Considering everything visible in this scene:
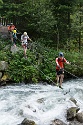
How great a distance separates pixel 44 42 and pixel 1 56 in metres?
4.66

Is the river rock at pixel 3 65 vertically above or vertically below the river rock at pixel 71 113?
above

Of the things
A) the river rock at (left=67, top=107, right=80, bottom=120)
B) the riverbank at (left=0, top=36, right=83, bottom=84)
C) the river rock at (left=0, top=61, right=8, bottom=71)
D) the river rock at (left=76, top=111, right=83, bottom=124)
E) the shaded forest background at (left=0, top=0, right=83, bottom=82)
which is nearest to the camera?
the river rock at (left=76, top=111, right=83, bottom=124)

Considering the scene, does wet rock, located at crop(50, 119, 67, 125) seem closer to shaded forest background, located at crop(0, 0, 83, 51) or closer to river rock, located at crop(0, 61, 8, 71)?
river rock, located at crop(0, 61, 8, 71)

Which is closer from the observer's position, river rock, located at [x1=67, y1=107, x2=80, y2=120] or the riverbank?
river rock, located at [x1=67, y1=107, x2=80, y2=120]

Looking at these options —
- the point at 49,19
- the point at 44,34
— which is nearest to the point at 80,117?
the point at 49,19

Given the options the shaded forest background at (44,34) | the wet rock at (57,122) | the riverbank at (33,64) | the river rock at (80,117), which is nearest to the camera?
the wet rock at (57,122)

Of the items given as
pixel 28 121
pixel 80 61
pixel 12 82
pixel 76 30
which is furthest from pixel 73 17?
pixel 28 121

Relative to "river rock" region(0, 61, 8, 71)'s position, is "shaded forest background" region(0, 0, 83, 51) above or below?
above

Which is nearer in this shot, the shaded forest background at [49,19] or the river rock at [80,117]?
the river rock at [80,117]

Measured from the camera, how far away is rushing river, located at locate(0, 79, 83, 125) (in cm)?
1258

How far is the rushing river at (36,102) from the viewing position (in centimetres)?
1258

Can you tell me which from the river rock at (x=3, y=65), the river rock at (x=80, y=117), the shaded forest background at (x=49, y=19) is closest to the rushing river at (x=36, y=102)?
the river rock at (x=80, y=117)

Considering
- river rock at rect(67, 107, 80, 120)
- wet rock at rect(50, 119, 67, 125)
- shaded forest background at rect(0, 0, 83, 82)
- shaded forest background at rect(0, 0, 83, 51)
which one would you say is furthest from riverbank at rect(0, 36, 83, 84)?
wet rock at rect(50, 119, 67, 125)

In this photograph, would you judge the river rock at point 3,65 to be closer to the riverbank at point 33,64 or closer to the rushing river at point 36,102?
the riverbank at point 33,64
